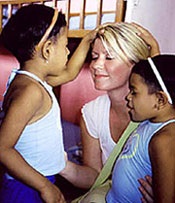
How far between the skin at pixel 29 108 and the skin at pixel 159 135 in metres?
0.27

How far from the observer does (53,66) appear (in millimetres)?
1156

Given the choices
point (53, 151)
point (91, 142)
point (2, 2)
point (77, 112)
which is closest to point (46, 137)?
point (53, 151)

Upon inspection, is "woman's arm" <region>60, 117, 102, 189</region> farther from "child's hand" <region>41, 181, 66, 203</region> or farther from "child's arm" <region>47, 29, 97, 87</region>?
"child's hand" <region>41, 181, 66, 203</region>

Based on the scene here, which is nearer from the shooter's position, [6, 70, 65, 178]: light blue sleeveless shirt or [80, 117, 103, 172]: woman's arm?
[6, 70, 65, 178]: light blue sleeveless shirt

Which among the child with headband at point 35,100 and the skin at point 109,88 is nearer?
the child with headband at point 35,100

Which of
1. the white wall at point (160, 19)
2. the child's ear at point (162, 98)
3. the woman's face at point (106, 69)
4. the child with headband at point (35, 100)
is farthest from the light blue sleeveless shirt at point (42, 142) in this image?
the white wall at point (160, 19)

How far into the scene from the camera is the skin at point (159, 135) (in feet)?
2.92

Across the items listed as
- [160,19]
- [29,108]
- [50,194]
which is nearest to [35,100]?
[29,108]

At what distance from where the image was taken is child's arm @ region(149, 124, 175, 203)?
0.89 metres

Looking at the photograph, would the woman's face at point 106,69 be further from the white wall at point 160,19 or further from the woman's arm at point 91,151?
the white wall at point 160,19

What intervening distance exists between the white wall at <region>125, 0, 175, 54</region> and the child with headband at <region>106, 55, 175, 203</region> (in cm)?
68

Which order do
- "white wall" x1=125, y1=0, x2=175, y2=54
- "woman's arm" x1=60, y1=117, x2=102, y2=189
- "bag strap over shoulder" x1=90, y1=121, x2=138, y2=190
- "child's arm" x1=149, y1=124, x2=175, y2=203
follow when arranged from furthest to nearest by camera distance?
"white wall" x1=125, y1=0, x2=175, y2=54
"woman's arm" x1=60, y1=117, x2=102, y2=189
"bag strap over shoulder" x1=90, y1=121, x2=138, y2=190
"child's arm" x1=149, y1=124, x2=175, y2=203

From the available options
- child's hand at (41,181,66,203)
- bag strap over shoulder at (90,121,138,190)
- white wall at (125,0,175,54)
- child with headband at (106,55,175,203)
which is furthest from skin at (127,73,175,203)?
white wall at (125,0,175,54)

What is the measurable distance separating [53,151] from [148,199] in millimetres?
352
